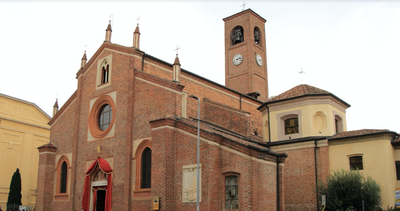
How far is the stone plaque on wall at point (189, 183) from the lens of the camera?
18312 millimetres

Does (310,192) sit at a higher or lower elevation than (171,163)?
lower

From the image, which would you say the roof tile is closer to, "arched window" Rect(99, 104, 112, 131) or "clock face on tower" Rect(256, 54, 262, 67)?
"arched window" Rect(99, 104, 112, 131)

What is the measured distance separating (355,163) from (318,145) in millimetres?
2432

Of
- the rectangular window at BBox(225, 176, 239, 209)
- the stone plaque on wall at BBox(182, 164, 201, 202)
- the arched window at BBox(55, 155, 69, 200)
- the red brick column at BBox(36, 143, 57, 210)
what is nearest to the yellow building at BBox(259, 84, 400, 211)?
the rectangular window at BBox(225, 176, 239, 209)

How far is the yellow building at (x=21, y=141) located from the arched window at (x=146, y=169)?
62.8ft

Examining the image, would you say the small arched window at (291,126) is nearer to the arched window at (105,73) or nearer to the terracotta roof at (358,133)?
the terracotta roof at (358,133)

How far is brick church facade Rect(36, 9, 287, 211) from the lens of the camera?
1817 cm

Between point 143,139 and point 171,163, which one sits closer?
point 171,163

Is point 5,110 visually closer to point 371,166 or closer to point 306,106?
point 306,106

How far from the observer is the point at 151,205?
20.0 meters

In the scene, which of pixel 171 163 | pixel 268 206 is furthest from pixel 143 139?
pixel 268 206

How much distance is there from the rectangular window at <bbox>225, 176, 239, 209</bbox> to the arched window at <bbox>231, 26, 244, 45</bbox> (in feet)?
90.5

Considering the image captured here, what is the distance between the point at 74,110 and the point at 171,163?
11.1m

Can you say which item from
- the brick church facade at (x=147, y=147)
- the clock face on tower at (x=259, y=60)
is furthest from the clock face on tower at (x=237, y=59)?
the brick church facade at (x=147, y=147)
